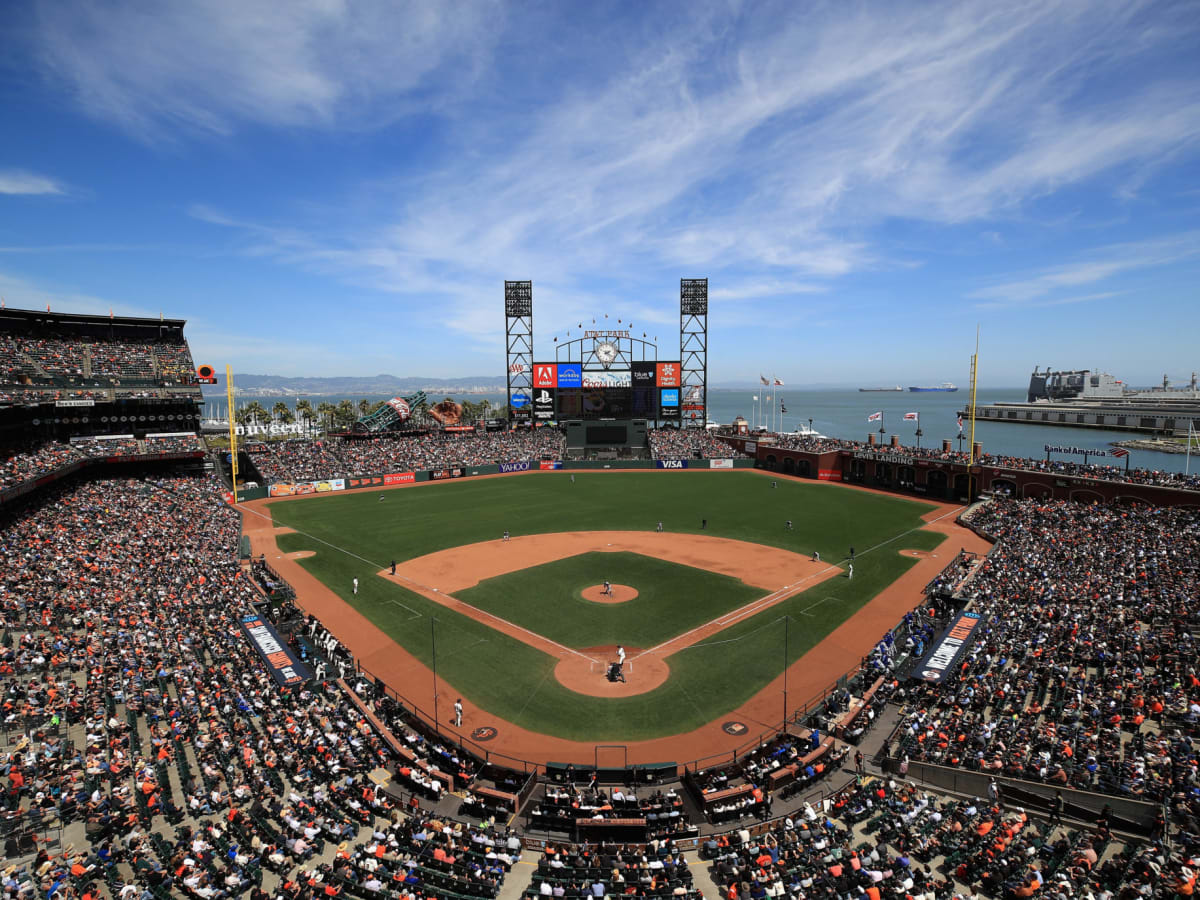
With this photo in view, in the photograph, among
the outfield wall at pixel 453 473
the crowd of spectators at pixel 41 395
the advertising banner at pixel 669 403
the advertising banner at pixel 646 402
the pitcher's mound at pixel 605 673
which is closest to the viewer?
the pitcher's mound at pixel 605 673

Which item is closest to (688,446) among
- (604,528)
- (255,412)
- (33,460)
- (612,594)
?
(604,528)

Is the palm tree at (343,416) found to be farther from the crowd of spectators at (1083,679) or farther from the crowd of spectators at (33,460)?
the crowd of spectators at (1083,679)

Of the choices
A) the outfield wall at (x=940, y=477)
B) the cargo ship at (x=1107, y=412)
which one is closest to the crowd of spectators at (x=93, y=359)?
the outfield wall at (x=940, y=477)

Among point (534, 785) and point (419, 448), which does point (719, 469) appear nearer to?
point (419, 448)

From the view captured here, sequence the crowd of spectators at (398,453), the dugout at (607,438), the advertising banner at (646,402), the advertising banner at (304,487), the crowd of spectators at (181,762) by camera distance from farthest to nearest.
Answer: the advertising banner at (646,402) → the dugout at (607,438) → the crowd of spectators at (398,453) → the advertising banner at (304,487) → the crowd of spectators at (181,762)

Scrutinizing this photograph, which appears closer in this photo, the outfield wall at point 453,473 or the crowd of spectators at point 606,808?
the crowd of spectators at point 606,808

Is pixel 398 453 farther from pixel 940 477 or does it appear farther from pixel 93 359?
pixel 940 477
